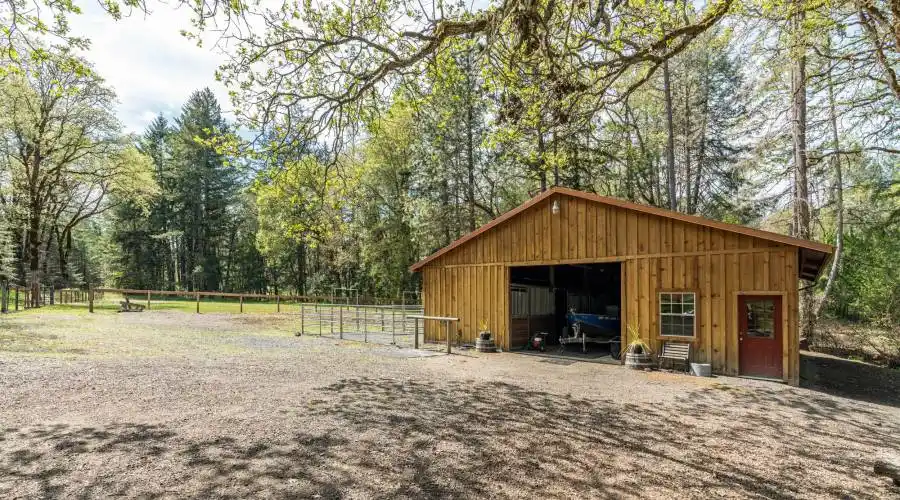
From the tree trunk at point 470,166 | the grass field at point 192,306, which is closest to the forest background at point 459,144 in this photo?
the tree trunk at point 470,166

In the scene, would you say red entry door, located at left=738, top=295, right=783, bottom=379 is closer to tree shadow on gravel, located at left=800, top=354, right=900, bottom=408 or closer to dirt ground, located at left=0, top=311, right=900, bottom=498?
dirt ground, located at left=0, top=311, right=900, bottom=498

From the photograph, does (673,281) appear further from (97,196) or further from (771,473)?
(97,196)

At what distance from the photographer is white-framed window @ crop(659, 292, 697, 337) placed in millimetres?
10688

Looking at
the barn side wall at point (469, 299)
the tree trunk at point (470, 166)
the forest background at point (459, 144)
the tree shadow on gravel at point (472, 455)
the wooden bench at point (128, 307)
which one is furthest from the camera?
the tree trunk at point (470, 166)

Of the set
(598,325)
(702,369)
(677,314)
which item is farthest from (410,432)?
(598,325)

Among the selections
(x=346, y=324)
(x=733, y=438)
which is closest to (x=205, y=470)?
(x=733, y=438)

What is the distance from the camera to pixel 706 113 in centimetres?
2555

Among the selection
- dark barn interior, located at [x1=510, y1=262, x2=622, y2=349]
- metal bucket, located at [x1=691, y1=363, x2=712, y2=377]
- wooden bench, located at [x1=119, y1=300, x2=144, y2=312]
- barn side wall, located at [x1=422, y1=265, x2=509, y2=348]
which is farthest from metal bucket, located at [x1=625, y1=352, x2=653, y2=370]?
wooden bench, located at [x1=119, y1=300, x2=144, y2=312]

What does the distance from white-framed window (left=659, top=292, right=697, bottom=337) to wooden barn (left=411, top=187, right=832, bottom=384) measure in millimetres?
23

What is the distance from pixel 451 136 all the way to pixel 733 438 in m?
23.9

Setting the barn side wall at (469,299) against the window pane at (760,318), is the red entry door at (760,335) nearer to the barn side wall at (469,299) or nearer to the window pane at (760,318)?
the window pane at (760,318)

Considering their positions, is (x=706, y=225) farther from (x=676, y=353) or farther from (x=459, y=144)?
(x=459, y=144)

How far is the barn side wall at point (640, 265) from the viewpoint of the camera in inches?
383

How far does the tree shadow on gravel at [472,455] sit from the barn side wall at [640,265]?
323 cm
